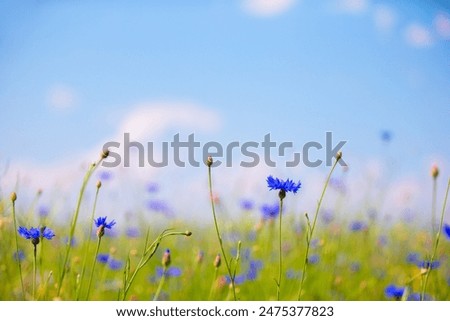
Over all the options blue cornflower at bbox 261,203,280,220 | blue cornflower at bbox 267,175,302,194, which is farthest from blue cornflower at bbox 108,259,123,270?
blue cornflower at bbox 267,175,302,194

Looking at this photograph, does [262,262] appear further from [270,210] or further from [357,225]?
[357,225]

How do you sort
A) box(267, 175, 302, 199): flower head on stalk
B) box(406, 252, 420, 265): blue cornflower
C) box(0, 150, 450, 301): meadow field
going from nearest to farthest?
1. box(267, 175, 302, 199): flower head on stalk
2. box(0, 150, 450, 301): meadow field
3. box(406, 252, 420, 265): blue cornflower

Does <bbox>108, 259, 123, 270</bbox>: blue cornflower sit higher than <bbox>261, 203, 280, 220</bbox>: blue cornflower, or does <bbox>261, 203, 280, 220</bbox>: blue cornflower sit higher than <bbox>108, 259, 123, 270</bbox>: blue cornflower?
<bbox>261, 203, 280, 220</bbox>: blue cornflower

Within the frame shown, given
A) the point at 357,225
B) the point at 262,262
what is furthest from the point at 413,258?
the point at 262,262

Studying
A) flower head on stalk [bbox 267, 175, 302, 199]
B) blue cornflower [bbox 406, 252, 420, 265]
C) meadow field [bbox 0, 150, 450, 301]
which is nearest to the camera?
flower head on stalk [bbox 267, 175, 302, 199]

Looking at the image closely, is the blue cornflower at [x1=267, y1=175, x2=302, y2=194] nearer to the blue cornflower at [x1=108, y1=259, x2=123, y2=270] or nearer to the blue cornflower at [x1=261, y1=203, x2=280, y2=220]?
the blue cornflower at [x1=261, y1=203, x2=280, y2=220]

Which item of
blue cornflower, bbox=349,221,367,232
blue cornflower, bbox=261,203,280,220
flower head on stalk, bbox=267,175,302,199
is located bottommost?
blue cornflower, bbox=349,221,367,232

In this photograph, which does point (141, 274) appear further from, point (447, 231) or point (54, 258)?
point (447, 231)
